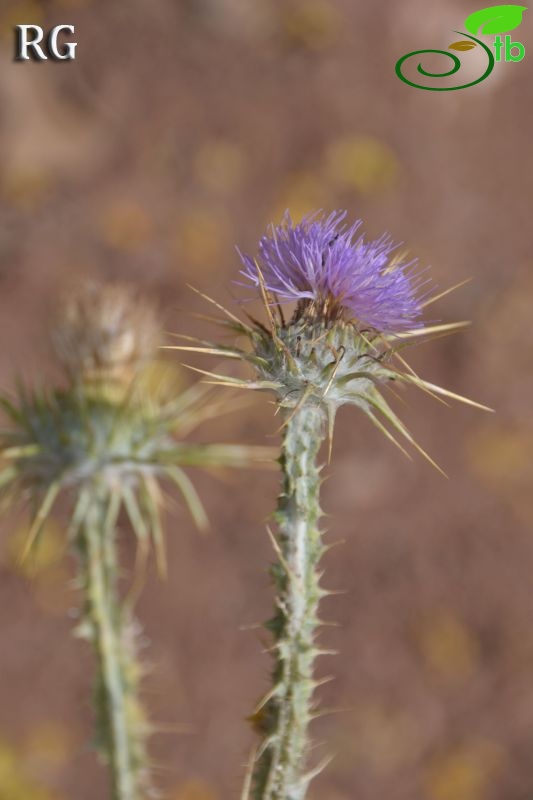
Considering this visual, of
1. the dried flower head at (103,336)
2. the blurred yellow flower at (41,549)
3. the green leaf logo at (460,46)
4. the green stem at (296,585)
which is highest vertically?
the green leaf logo at (460,46)

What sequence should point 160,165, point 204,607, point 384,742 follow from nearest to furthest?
point 384,742 → point 204,607 → point 160,165

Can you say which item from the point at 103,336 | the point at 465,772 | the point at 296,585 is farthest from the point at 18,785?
the point at 296,585

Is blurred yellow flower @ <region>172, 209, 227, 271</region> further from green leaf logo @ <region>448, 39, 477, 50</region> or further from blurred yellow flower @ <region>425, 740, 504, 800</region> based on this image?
blurred yellow flower @ <region>425, 740, 504, 800</region>

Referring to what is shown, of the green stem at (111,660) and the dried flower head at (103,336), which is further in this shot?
the dried flower head at (103,336)

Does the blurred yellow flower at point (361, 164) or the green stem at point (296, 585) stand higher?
the blurred yellow flower at point (361, 164)

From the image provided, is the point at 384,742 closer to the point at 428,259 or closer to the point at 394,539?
the point at 394,539

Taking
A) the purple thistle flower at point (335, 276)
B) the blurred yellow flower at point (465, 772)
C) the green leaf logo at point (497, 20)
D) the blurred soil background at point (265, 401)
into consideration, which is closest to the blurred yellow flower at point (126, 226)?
the blurred soil background at point (265, 401)

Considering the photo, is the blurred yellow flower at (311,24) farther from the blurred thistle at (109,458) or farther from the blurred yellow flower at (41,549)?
the blurred thistle at (109,458)

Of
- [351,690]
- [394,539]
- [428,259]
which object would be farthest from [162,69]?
[351,690]
